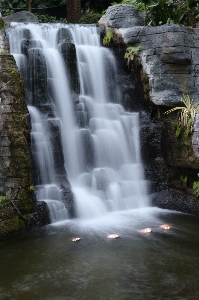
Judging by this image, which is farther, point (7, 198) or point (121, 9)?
point (121, 9)

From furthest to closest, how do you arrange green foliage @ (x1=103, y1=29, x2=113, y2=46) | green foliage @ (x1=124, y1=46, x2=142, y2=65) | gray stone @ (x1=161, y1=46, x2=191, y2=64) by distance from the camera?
green foliage @ (x1=103, y1=29, x2=113, y2=46)
green foliage @ (x1=124, y1=46, x2=142, y2=65)
gray stone @ (x1=161, y1=46, x2=191, y2=64)

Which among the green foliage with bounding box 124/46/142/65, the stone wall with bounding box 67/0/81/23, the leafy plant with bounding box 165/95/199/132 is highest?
the stone wall with bounding box 67/0/81/23

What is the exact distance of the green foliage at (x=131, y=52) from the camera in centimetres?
1068

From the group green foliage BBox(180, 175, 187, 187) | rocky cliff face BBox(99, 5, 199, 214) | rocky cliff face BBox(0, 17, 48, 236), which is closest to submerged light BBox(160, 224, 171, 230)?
rocky cliff face BBox(99, 5, 199, 214)

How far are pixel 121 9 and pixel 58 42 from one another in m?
2.48

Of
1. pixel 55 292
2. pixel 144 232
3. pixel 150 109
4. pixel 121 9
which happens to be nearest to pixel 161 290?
pixel 55 292

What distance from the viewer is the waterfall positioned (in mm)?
8711

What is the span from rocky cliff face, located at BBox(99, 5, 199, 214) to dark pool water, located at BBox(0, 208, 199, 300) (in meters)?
1.76

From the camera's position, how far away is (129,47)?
36.0 ft

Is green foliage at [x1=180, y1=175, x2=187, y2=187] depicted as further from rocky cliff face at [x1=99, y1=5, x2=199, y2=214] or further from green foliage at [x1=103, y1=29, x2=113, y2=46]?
green foliage at [x1=103, y1=29, x2=113, y2=46]

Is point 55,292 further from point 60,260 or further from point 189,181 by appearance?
point 189,181

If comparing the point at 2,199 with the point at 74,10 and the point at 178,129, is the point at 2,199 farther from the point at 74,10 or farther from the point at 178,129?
the point at 74,10

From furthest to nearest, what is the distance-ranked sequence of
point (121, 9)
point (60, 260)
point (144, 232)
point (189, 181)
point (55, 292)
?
1. point (121, 9)
2. point (189, 181)
3. point (144, 232)
4. point (60, 260)
5. point (55, 292)

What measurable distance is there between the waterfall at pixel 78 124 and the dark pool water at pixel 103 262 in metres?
1.00
